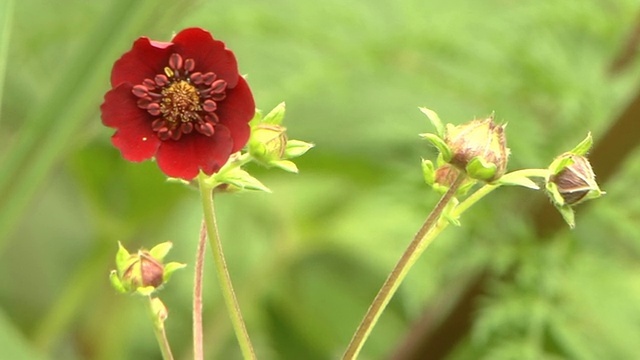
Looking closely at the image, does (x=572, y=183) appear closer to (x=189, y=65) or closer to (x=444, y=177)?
(x=444, y=177)

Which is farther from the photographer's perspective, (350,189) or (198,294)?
(350,189)

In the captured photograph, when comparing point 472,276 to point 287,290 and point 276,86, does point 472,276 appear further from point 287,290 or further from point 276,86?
point 287,290

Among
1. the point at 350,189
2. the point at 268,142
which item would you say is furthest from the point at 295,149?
the point at 350,189

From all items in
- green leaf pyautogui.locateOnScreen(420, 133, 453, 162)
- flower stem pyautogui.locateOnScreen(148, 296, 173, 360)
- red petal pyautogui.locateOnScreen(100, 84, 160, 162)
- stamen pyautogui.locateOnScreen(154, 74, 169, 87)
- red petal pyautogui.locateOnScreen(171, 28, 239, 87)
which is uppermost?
green leaf pyautogui.locateOnScreen(420, 133, 453, 162)

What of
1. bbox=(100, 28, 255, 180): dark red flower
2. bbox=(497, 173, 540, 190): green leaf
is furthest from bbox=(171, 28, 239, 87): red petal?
bbox=(497, 173, 540, 190): green leaf

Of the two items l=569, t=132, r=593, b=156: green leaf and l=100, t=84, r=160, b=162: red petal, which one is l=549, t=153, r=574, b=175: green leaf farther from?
l=100, t=84, r=160, b=162: red petal

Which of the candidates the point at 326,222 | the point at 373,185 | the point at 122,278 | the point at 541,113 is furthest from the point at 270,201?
the point at 122,278
